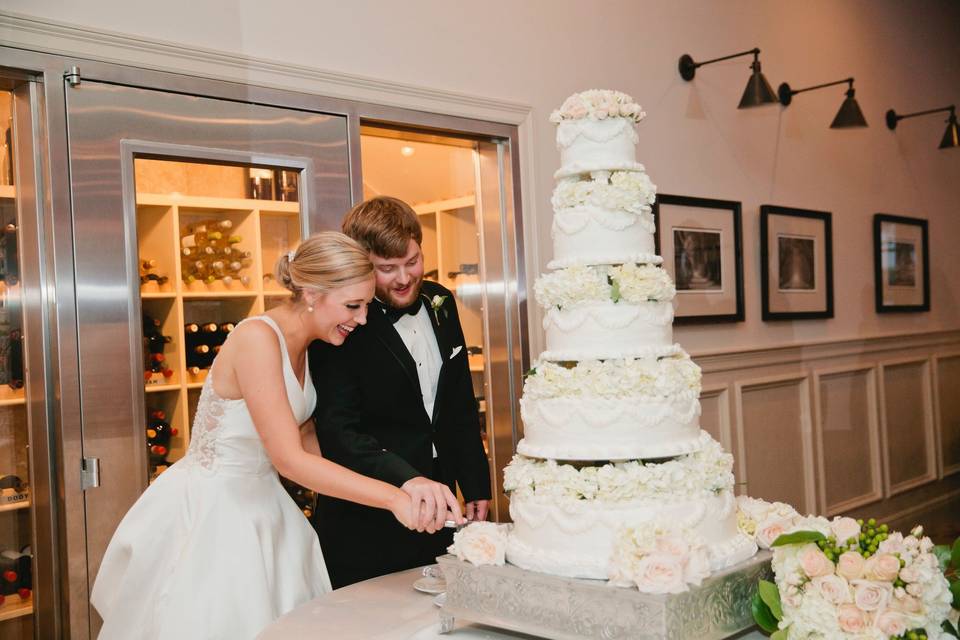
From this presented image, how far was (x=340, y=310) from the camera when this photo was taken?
7.64ft

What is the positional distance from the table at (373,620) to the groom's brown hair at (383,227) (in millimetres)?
910

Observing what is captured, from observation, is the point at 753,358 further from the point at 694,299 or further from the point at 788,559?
A: the point at 788,559

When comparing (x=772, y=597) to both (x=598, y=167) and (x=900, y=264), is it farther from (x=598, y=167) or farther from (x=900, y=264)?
(x=900, y=264)

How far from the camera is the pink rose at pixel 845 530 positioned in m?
1.68

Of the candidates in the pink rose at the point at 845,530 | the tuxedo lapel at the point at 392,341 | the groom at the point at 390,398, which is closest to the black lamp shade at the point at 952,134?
the groom at the point at 390,398

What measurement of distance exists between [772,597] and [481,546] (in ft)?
1.90

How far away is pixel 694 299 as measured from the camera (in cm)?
475

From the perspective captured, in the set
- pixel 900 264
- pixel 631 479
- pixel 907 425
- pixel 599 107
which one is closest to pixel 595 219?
pixel 599 107

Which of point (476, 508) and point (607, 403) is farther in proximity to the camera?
point (476, 508)


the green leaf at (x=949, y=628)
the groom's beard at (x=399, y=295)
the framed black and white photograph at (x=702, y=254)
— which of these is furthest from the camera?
the framed black and white photograph at (x=702, y=254)

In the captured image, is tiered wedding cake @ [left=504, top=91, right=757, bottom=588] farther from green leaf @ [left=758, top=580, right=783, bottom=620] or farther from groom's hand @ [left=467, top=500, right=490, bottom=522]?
groom's hand @ [left=467, top=500, right=490, bottom=522]

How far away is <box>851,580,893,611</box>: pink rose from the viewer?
1.52m

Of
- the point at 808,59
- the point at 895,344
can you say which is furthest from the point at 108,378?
the point at 895,344

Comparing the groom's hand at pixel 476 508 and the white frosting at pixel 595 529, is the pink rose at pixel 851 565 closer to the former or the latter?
the white frosting at pixel 595 529
